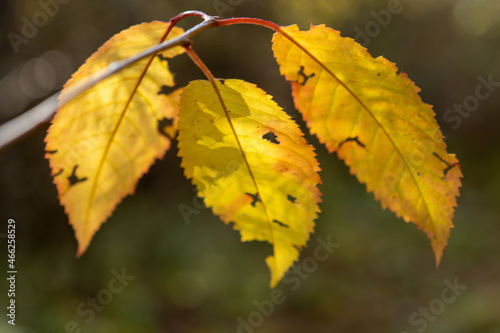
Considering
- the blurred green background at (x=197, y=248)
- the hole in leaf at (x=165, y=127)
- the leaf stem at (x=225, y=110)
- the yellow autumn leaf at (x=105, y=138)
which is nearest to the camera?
the yellow autumn leaf at (x=105, y=138)

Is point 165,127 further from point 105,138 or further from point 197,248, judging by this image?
point 197,248

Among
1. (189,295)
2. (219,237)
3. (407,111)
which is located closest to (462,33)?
(219,237)

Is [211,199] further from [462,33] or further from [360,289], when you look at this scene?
[462,33]

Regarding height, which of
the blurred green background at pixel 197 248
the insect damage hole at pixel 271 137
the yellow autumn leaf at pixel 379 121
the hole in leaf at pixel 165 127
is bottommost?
the blurred green background at pixel 197 248

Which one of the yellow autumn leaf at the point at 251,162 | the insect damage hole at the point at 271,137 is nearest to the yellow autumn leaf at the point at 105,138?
the yellow autumn leaf at the point at 251,162

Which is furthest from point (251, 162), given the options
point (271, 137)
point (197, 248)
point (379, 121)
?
point (197, 248)

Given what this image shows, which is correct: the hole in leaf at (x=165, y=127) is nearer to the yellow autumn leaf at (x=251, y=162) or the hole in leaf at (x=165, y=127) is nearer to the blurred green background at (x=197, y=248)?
the yellow autumn leaf at (x=251, y=162)

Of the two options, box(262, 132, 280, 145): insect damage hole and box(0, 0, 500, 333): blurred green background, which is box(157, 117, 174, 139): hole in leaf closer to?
box(262, 132, 280, 145): insect damage hole
